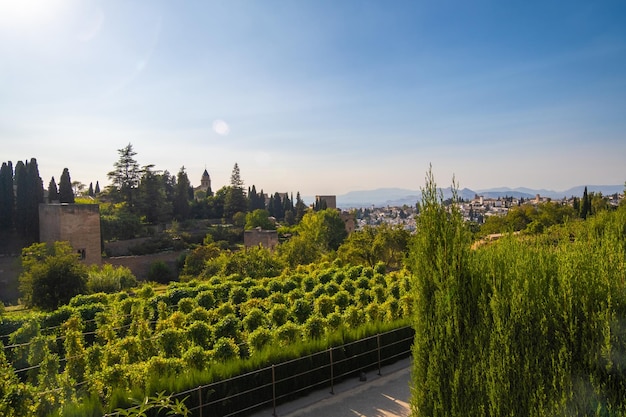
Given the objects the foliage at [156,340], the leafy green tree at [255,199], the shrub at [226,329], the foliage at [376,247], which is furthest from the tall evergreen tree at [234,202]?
the shrub at [226,329]

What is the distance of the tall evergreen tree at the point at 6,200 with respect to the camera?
3444 centimetres

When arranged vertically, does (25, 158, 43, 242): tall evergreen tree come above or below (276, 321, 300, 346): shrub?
above

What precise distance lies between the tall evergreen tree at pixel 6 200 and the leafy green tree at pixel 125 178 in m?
14.2

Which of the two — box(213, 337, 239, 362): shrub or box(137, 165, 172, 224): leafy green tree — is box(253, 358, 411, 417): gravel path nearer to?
box(213, 337, 239, 362): shrub

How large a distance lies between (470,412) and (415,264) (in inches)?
65.3

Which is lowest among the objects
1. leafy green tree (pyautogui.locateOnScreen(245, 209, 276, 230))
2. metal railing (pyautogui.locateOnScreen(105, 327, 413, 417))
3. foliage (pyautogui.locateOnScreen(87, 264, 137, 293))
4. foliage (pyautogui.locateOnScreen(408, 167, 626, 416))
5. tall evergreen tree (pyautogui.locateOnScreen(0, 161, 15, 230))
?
foliage (pyautogui.locateOnScreen(87, 264, 137, 293))

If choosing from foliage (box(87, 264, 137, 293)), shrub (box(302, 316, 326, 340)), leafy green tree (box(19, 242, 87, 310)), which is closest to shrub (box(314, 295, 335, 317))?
shrub (box(302, 316, 326, 340))

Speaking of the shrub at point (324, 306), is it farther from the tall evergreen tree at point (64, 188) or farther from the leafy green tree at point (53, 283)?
the tall evergreen tree at point (64, 188)

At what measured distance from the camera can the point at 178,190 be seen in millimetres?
54406

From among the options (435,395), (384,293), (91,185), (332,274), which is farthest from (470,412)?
(91,185)

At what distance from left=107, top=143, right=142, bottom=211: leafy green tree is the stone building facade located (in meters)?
15.5

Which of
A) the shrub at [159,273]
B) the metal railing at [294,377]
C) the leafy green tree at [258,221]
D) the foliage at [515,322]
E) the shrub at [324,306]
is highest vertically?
the foliage at [515,322]

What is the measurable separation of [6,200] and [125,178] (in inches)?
607

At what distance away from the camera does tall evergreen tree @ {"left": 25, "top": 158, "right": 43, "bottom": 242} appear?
34.4m
